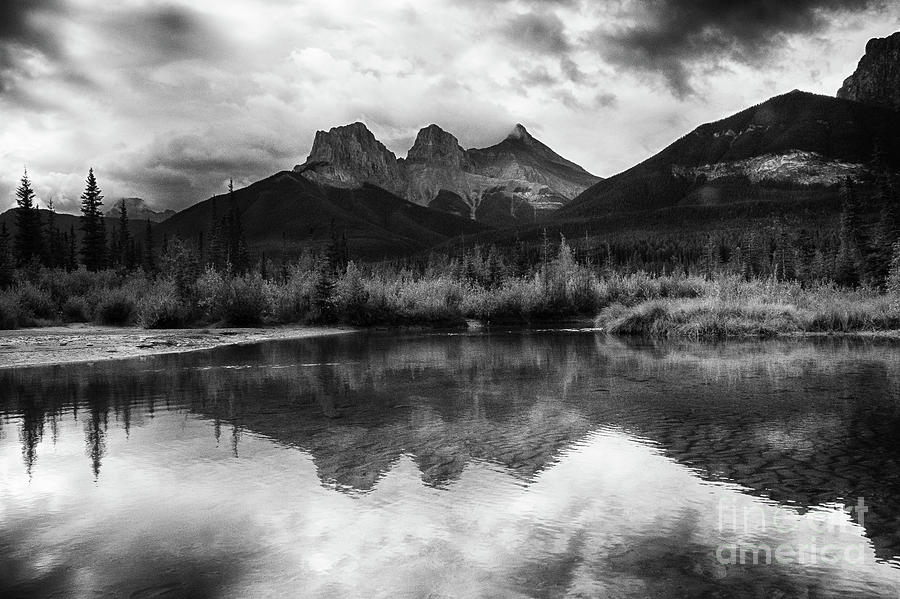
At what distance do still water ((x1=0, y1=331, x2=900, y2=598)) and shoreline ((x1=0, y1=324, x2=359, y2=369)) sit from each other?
27.0ft

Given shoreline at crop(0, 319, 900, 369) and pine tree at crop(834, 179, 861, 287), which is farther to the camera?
pine tree at crop(834, 179, 861, 287)

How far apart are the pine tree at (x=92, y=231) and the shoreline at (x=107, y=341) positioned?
40282 mm

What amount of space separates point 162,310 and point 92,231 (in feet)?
142

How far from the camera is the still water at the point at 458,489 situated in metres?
4.98

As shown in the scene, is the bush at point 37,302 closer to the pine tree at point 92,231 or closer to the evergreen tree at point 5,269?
the evergreen tree at point 5,269

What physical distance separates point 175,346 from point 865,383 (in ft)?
79.0

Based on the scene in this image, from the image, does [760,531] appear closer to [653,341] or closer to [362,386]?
[362,386]

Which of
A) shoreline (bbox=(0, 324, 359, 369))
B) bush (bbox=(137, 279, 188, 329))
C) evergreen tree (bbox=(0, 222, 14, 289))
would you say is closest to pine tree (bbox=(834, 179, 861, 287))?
shoreline (bbox=(0, 324, 359, 369))

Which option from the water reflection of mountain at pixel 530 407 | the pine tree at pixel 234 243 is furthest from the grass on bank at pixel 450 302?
the pine tree at pixel 234 243

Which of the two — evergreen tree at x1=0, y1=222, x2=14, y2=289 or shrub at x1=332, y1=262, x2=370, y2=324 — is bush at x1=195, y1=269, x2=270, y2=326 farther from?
evergreen tree at x1=0, y1=222, x2=14, y2=289

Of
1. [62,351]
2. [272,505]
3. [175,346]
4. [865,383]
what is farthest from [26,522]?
[175,346]

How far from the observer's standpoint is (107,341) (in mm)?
27062

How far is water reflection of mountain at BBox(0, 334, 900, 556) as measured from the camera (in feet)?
25.8

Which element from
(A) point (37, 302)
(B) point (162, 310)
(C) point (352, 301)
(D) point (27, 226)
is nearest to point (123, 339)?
(B) point (162, 310)
